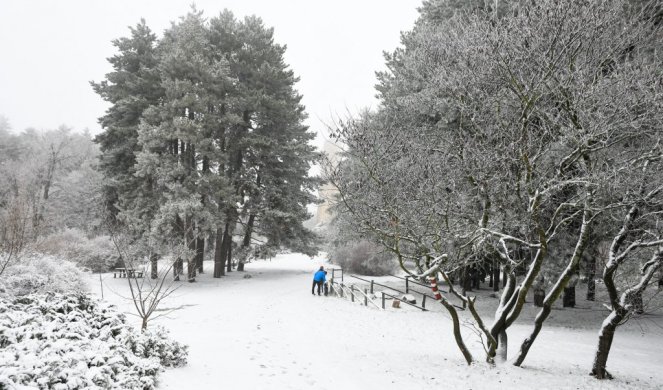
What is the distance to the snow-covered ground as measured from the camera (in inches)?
277

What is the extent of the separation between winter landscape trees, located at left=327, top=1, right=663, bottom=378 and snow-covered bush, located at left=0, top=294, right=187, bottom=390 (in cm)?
477

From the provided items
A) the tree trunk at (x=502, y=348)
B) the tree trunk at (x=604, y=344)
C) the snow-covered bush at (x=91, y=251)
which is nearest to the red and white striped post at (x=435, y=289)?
the tree trunk at (x=502, y=348)

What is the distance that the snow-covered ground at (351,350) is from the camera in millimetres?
7035

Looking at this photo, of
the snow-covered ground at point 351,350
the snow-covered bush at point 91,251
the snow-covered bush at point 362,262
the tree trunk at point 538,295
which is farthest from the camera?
the snow-covered bush at point 362,262

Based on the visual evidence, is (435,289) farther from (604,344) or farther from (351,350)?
(604,344)

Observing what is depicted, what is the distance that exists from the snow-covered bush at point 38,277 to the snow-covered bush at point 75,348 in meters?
3.86

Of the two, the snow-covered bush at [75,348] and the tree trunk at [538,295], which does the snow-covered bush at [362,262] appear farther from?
the snow-covered bush at [75,348]

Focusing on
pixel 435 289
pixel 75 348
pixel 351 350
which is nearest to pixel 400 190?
pixel 435 289

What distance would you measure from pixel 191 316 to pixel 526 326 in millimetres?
12141

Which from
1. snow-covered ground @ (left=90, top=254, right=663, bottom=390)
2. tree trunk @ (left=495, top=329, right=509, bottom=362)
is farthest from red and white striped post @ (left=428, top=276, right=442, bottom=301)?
tree trunk @ (left=495, top=329, right=509, bottom=362)

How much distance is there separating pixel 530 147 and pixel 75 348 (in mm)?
7658

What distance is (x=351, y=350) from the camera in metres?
9.49

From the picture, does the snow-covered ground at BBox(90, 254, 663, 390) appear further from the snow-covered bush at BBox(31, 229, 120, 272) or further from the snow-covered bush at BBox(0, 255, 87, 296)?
the snow-covered bush at BBox(31, 229, 120, 272)

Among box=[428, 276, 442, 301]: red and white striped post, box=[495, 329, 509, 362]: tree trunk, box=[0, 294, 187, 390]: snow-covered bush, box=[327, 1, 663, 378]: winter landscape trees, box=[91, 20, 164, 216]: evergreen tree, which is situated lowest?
box=[495, 329, 509, 362]: tree trunk
